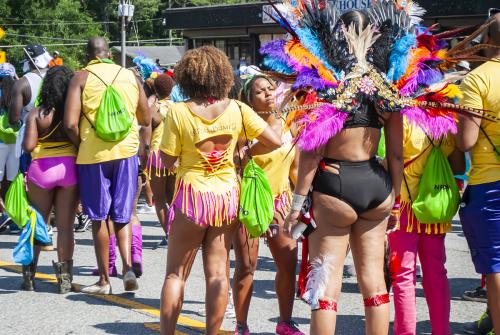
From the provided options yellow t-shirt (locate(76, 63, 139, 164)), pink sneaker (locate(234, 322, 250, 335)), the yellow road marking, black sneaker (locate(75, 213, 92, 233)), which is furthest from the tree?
pink sneaker (locate(234, 322, 250, 335))

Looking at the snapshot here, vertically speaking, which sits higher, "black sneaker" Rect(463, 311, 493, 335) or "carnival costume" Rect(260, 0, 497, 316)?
"carnival costume" Rect(260, 0, 497, 316)

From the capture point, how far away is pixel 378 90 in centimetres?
449

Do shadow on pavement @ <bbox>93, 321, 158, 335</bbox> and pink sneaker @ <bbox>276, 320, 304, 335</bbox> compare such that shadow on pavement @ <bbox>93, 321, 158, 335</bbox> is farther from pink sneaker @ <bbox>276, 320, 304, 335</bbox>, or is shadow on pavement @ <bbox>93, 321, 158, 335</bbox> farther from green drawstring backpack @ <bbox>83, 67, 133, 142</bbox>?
green drawstring backpack @ <bbox>83, 67, 133, 142</bbox>

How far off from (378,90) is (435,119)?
0.40m

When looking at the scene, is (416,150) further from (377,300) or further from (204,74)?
(204,74)

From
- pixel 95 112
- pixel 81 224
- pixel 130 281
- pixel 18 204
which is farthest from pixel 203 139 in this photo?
pixel 81 224

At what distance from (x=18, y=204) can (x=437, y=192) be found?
366 cm

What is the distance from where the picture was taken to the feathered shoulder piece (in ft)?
14.6

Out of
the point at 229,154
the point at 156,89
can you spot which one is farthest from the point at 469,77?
the point at 156,89

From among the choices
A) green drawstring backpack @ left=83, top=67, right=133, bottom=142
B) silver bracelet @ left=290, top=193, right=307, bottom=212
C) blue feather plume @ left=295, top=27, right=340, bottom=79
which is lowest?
silver bracelet @ left=290, top=193, right=307, bottom=212

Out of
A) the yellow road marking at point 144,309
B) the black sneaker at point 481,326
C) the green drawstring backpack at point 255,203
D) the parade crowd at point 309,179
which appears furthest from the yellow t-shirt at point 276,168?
the black sneaker at point 481,326

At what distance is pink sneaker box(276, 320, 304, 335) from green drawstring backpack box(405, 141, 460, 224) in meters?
1.20

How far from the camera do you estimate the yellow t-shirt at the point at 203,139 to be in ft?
16.2

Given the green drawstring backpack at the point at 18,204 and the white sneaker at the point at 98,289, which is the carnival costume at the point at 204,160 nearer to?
the white sneaker at the point at 98,289
